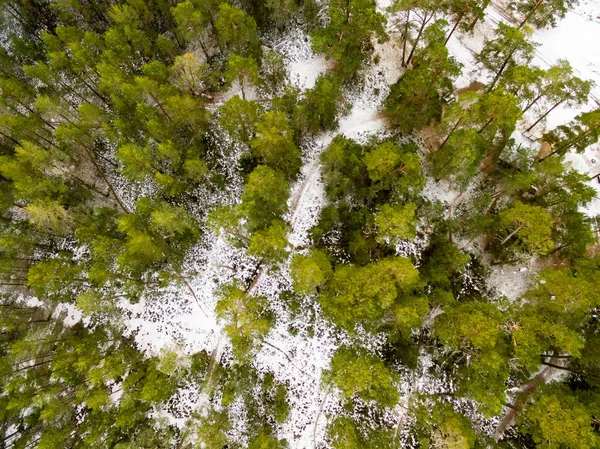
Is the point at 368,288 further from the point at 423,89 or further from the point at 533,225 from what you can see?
the point at 423,89

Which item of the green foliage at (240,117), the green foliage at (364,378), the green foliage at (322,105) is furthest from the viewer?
the green foliage at (322,105)

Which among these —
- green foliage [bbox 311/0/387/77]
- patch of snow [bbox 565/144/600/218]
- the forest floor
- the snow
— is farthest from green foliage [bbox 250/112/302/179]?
patch of snow [bbox 565/144/600/218]

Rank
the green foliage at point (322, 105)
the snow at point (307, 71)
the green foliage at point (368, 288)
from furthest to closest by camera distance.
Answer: the snow at point (307, 71) → the green foliage at point (322, 105) → the green foliage at point (368, 288)

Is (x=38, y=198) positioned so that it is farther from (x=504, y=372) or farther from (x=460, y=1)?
(x=460, y=1)

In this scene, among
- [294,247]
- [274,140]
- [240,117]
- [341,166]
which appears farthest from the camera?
[294,247]

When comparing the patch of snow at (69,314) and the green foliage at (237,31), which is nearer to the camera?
the green foliage at (237,31)

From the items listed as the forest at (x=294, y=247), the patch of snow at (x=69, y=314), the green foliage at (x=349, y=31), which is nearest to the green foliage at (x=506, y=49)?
the forest at (x=294, y=247)

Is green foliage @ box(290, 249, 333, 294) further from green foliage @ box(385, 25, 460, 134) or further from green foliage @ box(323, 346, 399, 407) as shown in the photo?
green foliage @ box(385, 25, 460, 134)

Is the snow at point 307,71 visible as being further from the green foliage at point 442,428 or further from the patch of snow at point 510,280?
the green foliage at point 442,428

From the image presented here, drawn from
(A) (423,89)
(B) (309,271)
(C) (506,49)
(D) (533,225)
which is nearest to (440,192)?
(D) (533,225)
